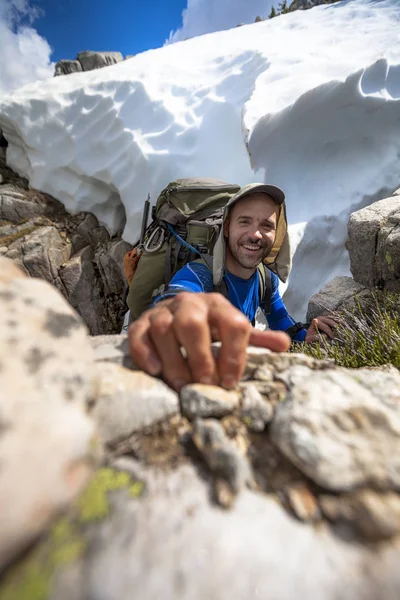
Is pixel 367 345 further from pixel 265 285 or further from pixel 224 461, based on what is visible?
pixel 224 461

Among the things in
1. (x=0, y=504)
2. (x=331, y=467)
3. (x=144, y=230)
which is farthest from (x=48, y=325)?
(x=144, y=230)

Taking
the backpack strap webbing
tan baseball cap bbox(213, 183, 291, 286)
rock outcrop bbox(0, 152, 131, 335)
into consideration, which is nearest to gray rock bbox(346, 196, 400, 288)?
tan baseball cap bbox(213, 183, 291, 286)

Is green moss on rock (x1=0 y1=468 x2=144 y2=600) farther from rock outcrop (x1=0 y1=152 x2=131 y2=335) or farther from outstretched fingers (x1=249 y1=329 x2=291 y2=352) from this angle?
rock outcrop (x1=0 y1=152 x2=131 y2=335)

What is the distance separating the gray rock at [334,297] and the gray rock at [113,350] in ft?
11.8

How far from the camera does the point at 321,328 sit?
3.56 metres

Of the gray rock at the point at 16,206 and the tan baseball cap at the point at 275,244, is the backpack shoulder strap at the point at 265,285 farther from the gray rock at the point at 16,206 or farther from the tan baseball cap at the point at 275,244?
the gray rock at the point at 16,206

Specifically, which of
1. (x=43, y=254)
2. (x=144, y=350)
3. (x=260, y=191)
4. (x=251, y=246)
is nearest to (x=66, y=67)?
(x=43, y=254)

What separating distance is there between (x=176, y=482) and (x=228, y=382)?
1.41ft

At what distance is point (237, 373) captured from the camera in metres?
1.18

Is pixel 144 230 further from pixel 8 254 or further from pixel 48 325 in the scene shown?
pixel 8 254

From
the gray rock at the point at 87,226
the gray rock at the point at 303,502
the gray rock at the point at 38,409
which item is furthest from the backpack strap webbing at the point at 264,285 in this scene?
the gray rock at the point at 87,226

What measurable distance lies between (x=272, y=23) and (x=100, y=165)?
967 centimetres

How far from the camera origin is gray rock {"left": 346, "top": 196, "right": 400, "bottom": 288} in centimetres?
404

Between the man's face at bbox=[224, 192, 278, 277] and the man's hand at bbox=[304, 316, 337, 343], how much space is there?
1.16 metres
